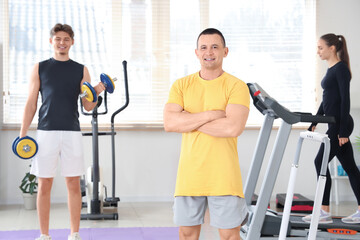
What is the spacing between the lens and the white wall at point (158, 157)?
564 cm

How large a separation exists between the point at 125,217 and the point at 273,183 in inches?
80.3

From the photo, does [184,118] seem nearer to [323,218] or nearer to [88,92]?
[88,92]

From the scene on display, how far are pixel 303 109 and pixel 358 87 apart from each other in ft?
2.22

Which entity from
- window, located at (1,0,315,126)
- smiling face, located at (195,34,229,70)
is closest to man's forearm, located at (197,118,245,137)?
smiling face, located at (195,34,229,70)

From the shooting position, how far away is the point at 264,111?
10.9ft

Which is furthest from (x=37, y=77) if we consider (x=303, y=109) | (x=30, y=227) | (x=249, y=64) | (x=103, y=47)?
(x=303, y=109)

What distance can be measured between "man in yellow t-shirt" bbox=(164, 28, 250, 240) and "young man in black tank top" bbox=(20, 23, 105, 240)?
123 cm

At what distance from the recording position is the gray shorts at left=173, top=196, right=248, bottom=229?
2.51 m

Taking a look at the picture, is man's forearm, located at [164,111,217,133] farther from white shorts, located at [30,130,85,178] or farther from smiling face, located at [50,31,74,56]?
smiling face, located at [50,31,74,56]

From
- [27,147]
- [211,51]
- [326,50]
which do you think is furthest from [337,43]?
[27,147]

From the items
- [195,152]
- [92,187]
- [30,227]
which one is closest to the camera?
[195,152]

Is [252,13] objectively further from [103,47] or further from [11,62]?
[11,62]

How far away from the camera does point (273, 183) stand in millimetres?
3254

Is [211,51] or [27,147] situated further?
[27,147]
